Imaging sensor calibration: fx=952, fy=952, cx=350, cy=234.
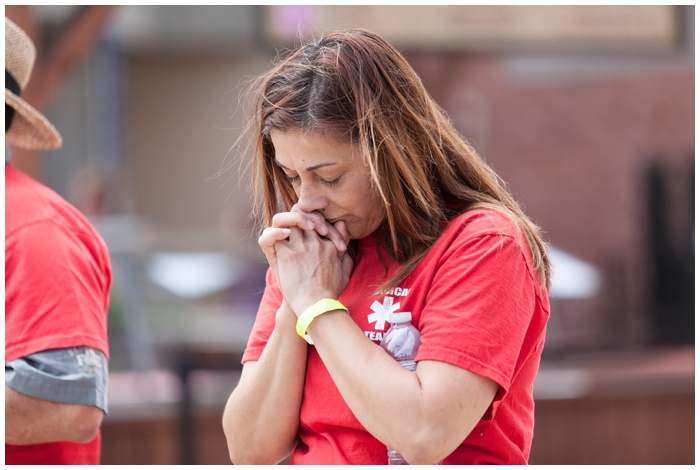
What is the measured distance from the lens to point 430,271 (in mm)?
1485

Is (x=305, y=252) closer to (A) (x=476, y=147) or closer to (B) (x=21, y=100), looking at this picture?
(B) (x=21, y=100)

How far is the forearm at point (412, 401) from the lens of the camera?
4.47 feet

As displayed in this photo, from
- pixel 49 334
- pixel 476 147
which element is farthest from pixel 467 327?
pixel 476 147

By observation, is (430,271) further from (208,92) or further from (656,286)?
(208,92)

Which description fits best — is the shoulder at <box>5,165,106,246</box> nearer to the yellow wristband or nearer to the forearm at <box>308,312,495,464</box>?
the yellow wristband

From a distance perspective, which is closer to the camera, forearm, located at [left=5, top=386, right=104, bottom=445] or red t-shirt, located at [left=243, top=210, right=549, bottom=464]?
red t-shirt, located at [left=243, top=210, right=549, bottom=464]

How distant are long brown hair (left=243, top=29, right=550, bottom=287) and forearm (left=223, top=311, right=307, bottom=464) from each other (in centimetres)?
19

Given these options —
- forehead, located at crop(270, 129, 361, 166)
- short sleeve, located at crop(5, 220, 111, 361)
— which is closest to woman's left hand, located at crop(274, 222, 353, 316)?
forehead, located at crop(270, 129, 361, 166)

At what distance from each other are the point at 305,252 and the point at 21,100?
844 millimetres

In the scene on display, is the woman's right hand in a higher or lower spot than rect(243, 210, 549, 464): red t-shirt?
higher

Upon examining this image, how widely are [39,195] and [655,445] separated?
365cm

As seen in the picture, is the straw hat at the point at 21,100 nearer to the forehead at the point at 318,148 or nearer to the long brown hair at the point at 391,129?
the long brown hair at the point at 391,129

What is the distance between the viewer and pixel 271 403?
1552mm

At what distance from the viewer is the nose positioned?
5.10 feet
